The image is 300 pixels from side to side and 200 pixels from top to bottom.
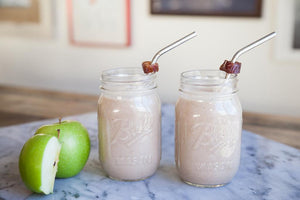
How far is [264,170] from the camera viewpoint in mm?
908

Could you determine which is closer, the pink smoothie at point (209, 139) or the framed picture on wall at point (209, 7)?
the pink smoothie at point (209, 139)

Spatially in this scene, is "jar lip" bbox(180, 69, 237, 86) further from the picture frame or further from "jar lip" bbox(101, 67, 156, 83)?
the picture frame

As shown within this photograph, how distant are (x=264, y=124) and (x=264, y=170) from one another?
1.13 meters

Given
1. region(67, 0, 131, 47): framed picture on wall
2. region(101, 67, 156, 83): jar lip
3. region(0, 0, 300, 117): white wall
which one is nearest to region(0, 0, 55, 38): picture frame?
region(0, 0, 300, 117): white wall

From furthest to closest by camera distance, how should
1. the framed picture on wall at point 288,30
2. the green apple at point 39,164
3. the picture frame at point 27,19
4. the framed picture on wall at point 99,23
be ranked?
the picture frame at point 27,19 < the framed picture on wall at point 99,23 < the framed picture on wall at point 288,30 < the green apple at point 39,164

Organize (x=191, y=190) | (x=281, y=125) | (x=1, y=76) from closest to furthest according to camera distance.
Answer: (x=191, y=190)
(x=281, y=125)
(x=1, y=76)

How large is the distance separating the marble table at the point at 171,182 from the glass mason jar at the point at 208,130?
34 mm

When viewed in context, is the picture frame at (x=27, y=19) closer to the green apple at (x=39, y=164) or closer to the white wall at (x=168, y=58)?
the white wall at (x=168, y=58)

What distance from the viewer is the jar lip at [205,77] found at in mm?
818

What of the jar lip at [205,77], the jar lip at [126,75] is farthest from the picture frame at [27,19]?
the jar lip at [205,77]

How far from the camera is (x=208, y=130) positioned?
804 mm

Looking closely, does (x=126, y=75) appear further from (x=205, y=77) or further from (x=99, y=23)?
(x=99, y=23)

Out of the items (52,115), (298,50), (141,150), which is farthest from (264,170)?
(52,115)

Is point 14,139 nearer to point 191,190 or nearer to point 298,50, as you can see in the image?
point 191,190
